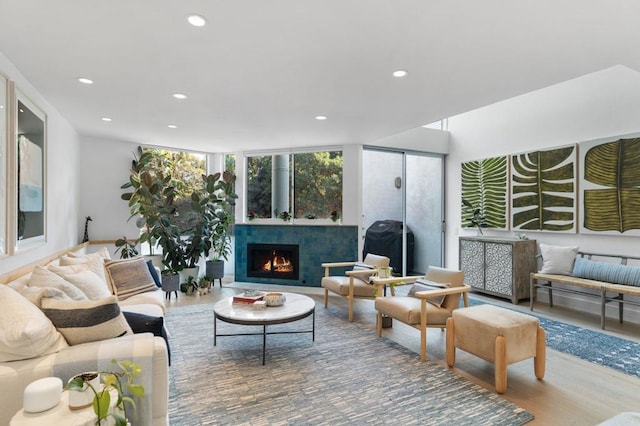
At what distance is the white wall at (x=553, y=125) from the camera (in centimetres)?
425

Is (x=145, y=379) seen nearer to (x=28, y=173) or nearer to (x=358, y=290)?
(x=28, y=173)

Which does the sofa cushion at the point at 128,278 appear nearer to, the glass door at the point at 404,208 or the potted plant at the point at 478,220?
the glass door at the point at 404,208

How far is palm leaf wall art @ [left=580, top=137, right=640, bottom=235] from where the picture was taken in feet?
13.5

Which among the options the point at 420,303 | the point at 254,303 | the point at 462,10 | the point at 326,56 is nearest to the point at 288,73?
the point at 326,56

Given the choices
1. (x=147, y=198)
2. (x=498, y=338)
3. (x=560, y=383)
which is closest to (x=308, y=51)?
(x=498, y=338)

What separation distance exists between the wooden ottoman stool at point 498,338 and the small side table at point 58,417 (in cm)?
253

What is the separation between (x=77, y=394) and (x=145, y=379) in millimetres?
342

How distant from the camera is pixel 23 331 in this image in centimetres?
159

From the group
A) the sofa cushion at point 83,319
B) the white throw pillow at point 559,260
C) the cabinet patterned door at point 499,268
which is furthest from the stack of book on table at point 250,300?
the white throw pillow at point 559,260

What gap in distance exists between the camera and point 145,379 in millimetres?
1742

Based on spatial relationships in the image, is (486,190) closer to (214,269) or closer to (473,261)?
(473,261)

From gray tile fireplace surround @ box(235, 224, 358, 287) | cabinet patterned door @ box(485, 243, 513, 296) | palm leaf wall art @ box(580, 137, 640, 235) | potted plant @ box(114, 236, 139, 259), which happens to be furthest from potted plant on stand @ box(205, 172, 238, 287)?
palm leaf wall art @ box(580, 137, 640, 235)

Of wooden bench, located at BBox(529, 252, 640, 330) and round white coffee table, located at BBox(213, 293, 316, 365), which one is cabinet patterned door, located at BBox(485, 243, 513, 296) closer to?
wooden bench, located at BBox(529, 252, 640, 330)

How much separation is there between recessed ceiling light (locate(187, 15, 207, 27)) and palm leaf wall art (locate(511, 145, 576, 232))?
4971mm
